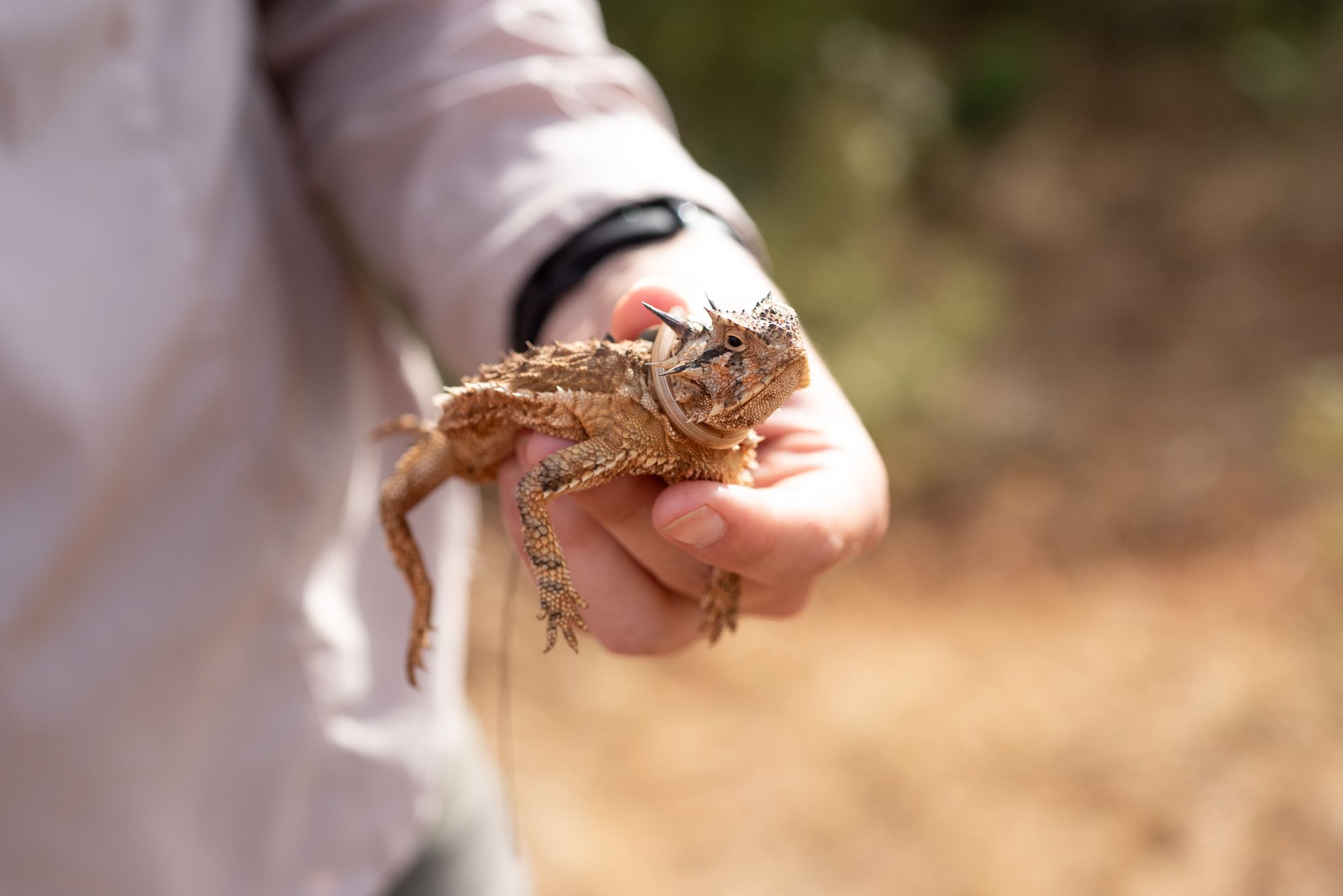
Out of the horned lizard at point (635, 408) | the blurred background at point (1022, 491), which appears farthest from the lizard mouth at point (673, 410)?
the blurred background at point (1022, 491)

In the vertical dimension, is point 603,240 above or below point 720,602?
above

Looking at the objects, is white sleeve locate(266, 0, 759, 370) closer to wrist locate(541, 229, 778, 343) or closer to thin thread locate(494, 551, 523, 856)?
wrist locate(541, 229, 778, 343)

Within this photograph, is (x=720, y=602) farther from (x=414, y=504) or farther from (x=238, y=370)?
(x=238, y=370)

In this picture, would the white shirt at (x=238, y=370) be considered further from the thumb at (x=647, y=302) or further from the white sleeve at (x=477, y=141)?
the thumb at (x=647, y=302)

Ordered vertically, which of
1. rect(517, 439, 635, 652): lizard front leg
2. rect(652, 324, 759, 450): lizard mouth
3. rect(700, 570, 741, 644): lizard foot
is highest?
rect(652, 324, 759, 450): lizard mouth

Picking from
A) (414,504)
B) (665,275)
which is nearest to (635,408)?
(665,275)

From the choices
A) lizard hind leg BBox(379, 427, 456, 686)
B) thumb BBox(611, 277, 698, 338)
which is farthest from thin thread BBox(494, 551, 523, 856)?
thumb BBox(611, 277, 698, 338)
